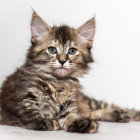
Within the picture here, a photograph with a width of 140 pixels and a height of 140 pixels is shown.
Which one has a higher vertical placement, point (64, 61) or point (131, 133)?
point (64, 61)

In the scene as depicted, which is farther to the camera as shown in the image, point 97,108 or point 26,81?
point 97,108

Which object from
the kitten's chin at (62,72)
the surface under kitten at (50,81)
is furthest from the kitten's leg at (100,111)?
the kitten's chin at (62,72)

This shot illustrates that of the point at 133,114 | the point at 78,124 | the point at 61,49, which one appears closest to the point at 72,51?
the point at 61,49

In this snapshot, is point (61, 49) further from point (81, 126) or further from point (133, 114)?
point (133, 114)

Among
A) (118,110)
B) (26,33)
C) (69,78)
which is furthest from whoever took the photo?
(26,33)

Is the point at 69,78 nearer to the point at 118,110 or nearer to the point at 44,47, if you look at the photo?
the point at 44,47

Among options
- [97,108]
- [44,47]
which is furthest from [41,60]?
[97,108]

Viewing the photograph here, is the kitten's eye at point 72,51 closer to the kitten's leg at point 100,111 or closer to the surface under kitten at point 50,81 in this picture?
the surface under kitten at point 50,81
